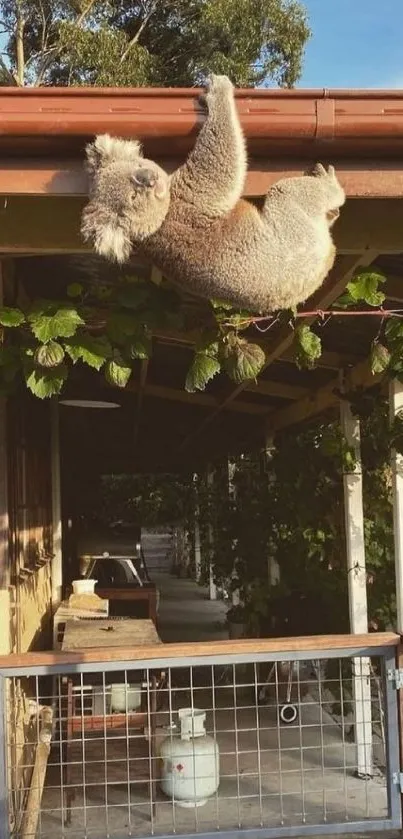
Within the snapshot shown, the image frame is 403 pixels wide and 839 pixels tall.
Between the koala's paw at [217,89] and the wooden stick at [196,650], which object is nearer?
the koala's paw at [217,89]

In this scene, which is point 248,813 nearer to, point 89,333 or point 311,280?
point 89,333

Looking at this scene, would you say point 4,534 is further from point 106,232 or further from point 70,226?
point 106,232

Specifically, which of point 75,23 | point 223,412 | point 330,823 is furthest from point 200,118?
point 75,23

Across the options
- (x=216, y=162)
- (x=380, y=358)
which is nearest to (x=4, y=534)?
(x=380, y=358)

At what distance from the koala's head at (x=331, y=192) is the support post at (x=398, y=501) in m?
2.14

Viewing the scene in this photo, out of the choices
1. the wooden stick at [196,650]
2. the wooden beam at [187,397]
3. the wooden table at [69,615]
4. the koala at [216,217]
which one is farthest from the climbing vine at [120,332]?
the wooden beam at [187,397]

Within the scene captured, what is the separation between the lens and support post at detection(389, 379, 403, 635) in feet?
14.5

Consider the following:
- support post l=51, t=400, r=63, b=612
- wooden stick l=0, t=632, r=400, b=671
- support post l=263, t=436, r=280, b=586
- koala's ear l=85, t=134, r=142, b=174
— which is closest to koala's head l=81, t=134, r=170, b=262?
koala's ear l=85, t=134, r=142, b=174

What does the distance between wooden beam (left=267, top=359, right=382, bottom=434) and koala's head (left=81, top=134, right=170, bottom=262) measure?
8.92 feet

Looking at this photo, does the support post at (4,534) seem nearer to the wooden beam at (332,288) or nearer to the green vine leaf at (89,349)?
the green vine leaf at (89,349)

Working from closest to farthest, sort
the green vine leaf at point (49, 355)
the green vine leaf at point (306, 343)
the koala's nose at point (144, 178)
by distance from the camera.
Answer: the koala's nose at point (144, 178) → the green vine leaf at point (49, 355) → the green vine leaf at point (306, 343)

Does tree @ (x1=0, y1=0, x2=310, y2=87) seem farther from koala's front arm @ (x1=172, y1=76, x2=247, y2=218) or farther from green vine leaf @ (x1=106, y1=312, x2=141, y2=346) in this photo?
koala's front arm @ (x1=172, y1=76, x2=247, y2=218)

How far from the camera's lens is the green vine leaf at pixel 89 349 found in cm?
297

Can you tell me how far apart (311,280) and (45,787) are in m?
3.34
